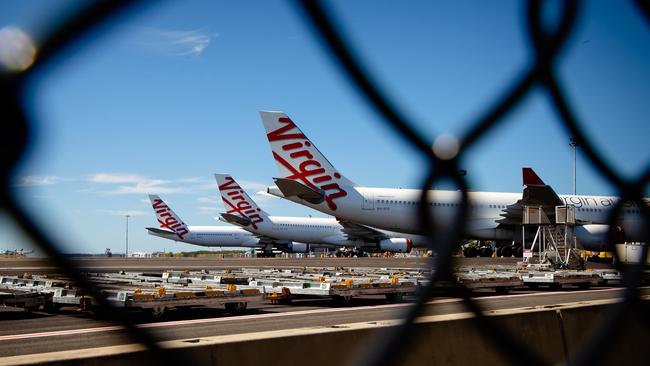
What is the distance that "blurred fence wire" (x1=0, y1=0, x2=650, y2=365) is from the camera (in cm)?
67

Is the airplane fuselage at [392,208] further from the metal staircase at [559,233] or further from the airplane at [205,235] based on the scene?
the airplane at [205,235]

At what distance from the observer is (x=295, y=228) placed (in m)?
50.4

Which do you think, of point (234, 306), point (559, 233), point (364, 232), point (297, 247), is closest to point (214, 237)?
point (297, 247)

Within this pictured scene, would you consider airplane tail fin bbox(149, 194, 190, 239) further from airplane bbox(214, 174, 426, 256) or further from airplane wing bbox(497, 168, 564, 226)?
airplane wing bbox(497, 168, 564, 226)

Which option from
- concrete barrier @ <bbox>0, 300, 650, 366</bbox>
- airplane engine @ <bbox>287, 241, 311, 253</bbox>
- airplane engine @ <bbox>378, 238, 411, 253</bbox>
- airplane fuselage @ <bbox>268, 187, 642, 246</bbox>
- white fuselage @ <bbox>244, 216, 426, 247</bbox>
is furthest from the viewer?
airplane engine @ <bbox>287, 241, 311, 253</bbox>

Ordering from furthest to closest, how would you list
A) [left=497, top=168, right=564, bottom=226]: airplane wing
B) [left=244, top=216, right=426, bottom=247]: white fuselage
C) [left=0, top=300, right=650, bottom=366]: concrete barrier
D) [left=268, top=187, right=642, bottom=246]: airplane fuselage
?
[left=244, top=216, right=426, bottom=247]: white fuselage < [left=268, top=187, right=642, bottom=246]: airplane fuselage < [left=497, top=168, right=564, bottom=226]: airplane wing < [left=0, top=300, right=650, bottom=366]: concrete barrier

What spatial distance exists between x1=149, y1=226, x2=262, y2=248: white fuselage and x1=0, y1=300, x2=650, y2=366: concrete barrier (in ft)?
174

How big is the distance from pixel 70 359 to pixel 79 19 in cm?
195

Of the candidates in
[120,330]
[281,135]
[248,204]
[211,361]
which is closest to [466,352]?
[211,361]

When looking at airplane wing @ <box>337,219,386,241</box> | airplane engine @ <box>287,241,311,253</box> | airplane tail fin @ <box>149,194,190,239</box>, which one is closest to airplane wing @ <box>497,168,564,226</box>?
airplane wing @ <box>337,219,386,241</box>

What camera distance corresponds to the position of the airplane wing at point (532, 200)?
27.6 metres

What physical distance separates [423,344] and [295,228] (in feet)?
155

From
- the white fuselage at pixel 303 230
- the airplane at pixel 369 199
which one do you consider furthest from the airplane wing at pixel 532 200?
the white fuselage at pixel 303 230

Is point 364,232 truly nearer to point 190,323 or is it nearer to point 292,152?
point 292,152
